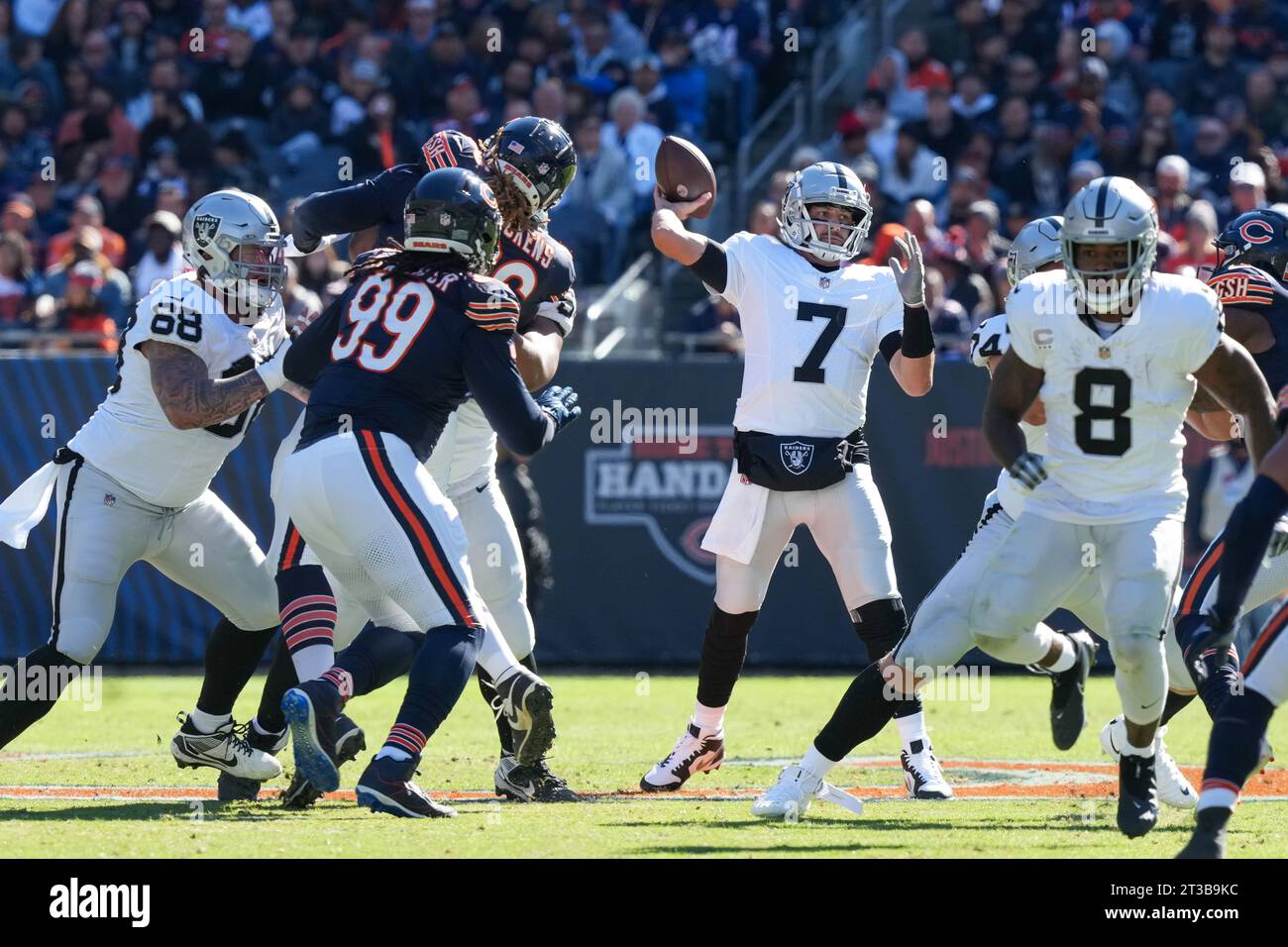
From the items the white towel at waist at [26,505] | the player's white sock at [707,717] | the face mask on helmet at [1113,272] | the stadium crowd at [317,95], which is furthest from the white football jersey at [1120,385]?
the stadium crowd at [317,95]

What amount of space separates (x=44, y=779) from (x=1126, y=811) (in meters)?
3.90

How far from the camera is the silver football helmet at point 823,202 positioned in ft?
21.9

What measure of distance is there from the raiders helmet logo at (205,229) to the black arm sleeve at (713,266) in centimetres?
162

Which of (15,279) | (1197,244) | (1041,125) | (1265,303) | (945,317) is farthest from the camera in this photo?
(1041,125)

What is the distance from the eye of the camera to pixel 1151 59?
562 inches

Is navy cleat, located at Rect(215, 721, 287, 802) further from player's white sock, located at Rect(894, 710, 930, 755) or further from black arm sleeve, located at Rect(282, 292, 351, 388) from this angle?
player's white sock, located at Rect(894, 710, 930, 755)

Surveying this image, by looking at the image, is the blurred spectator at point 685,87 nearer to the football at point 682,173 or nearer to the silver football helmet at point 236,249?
the football at point 682,173

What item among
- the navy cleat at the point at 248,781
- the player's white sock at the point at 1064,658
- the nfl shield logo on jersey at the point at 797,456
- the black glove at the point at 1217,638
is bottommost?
the navy cleat at the point at 248,781

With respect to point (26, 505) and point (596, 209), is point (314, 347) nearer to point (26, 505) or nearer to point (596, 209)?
point (26, 505)

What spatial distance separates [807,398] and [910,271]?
0.64 metres

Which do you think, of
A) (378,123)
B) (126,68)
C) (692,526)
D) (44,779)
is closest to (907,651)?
(44,779)

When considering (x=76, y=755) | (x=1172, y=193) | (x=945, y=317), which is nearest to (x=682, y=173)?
(x=76, y=755)

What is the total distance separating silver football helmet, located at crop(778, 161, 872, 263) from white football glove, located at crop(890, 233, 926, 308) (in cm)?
42

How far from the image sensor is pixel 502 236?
643 centimetres
